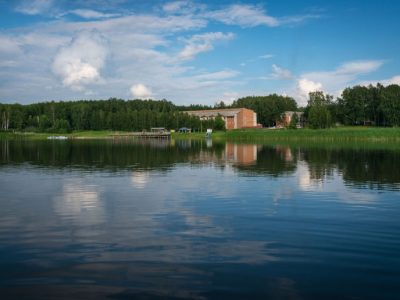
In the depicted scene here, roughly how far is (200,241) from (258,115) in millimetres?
170599

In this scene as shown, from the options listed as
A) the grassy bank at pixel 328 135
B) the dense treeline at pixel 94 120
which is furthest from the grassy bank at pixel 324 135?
the dense treeline at pixel 94 120

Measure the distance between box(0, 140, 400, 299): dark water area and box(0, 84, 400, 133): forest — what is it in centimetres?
11131

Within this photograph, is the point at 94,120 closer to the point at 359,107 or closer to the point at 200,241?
the point at 359,107

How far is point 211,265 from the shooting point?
12.1m

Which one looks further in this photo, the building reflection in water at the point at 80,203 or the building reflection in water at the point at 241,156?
the building reflection in water at the point at 241,156

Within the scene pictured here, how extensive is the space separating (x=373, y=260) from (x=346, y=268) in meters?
1.18

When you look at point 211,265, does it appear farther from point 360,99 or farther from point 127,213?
point 360,99

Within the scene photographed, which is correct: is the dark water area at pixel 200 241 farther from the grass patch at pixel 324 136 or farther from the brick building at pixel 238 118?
the brick building at pixel 238 118

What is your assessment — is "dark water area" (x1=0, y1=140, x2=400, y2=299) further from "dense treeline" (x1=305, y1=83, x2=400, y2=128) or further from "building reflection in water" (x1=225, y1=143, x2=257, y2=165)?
"dense treeline" (x1=305, y1=83, x2=400, y2=128)

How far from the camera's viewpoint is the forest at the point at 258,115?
13462cm

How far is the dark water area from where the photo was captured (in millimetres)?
10547

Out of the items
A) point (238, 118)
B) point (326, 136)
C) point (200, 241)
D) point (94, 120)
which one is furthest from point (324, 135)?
point (94, 120)

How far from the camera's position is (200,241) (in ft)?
47.9

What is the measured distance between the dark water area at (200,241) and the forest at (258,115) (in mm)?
111313
